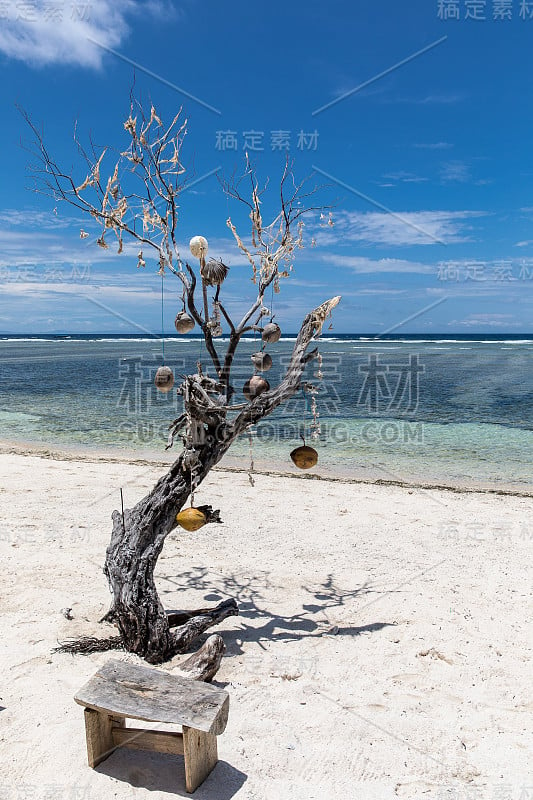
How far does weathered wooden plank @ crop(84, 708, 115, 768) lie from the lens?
10.9ft

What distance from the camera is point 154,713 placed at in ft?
10.4

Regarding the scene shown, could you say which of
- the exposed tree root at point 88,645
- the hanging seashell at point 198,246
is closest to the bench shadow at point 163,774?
the exposed tree root at point 88,645

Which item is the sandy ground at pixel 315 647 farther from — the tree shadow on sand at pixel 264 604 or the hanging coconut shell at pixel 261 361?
the hanging coconut shell at pixel 261 361

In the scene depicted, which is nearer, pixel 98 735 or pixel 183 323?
pixel 98 735

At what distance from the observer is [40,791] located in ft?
10.5

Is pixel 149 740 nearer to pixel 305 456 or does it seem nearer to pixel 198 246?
pixel 305 456

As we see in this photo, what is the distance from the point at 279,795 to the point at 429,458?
11.1m

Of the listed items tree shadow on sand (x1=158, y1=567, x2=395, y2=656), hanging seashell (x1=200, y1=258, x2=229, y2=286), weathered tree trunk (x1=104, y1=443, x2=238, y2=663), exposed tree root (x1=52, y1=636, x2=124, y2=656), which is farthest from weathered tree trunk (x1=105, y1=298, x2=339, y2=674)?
hanging seashell (x1=200, y1=258, x2=229, y2=286)

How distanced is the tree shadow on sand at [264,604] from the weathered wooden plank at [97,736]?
4.77 ft

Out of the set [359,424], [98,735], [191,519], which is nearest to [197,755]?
[98,735]

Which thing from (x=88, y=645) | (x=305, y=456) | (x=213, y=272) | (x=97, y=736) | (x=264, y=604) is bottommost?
(x=264, y=604)

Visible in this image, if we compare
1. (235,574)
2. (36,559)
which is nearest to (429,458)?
(235,574)

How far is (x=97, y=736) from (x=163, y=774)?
456 mm

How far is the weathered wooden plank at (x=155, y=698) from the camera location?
315 cm
